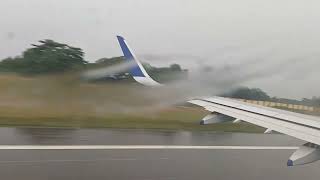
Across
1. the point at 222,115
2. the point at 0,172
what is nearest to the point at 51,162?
the point at 0,172

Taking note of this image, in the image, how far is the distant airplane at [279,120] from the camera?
5.25m

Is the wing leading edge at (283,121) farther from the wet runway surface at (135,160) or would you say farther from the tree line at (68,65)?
the tree line at (68,65)

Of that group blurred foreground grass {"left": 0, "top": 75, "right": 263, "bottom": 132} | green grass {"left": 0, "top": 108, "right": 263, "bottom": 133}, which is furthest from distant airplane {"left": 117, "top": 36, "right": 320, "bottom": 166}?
green grass {"left": 0, "top": 108, "right": 263, "bottom": 133}

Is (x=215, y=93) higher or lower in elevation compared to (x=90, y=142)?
higher

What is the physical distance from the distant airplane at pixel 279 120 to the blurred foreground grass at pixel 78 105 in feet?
7.54

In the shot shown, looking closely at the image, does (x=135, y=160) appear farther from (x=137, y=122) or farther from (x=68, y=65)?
(x=68, y=65)

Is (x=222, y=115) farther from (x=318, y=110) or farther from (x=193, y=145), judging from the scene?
(x=318, y=110)

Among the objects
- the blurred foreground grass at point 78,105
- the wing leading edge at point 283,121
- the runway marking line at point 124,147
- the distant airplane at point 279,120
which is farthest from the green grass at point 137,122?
the wing leading edge at point 283,121

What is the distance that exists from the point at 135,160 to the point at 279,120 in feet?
8.70

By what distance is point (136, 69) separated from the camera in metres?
12.7

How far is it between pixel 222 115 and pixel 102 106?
4.43 metres

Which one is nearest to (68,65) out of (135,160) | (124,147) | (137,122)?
(137,122)

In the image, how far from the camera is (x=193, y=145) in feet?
31.6

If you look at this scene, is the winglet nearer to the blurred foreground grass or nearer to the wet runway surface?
the blurred foreground grass
